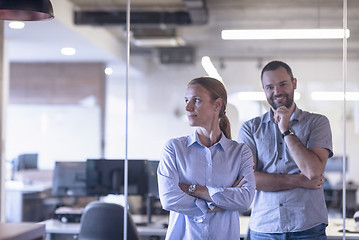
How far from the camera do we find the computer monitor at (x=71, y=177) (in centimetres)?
566

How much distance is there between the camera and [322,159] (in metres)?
3.19

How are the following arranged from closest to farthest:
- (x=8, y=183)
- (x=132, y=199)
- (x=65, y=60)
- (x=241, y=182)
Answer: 1. (x=241, y=182)
2. (x=132, y=199)
3. (x=8, y=183)
4. (x=65, y=60)

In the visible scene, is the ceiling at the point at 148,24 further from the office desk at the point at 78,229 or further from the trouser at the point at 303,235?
the trouser at the point at 303,235

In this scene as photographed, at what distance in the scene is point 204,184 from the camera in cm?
282

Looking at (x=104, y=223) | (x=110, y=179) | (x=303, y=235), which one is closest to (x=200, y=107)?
(x=303, y=235)

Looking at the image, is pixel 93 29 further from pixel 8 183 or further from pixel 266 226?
pixel 266 226

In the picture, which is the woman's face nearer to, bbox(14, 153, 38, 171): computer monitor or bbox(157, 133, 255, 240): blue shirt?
bbox(157, 133, 255, 240): blue shirt

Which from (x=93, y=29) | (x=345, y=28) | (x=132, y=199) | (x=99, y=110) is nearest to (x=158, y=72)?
(x=93, y=29)

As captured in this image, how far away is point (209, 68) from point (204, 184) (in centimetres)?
135

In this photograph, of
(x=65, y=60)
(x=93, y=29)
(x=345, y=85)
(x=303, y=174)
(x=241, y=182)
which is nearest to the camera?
(x=241, y=182)

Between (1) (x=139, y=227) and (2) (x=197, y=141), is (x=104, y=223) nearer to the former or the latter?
(1) (x=139, y=227)

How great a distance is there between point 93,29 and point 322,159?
5.47 metres

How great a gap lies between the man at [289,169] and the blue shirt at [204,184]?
35 cm

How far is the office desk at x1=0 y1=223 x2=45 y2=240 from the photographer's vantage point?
2.57 metres
